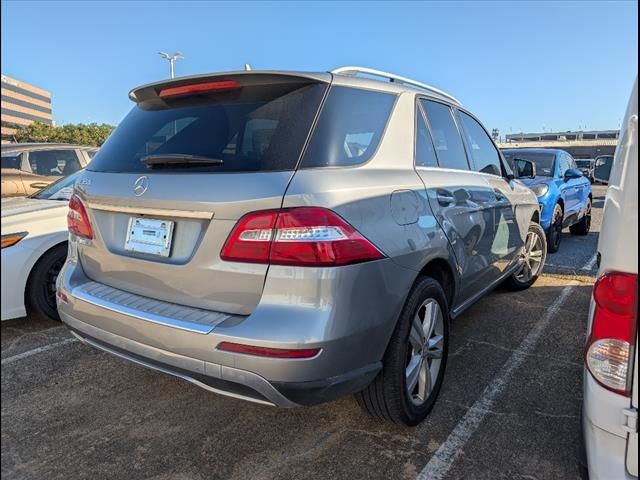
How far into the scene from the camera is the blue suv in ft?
21.5

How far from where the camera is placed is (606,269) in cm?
159

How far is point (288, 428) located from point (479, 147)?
268 cm

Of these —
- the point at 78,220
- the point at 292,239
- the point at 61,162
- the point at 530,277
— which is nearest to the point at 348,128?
the point at 292,239

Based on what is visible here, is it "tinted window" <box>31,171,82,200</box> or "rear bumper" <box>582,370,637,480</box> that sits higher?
"tinted window" <box>31,171,82,200</box>

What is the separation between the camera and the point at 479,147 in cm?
386

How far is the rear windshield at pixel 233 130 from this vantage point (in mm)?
2023

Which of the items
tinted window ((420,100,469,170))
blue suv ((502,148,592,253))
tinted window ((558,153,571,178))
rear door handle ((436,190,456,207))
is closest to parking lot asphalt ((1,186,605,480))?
rear door handle ((436,190,456,207))

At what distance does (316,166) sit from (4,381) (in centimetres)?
134

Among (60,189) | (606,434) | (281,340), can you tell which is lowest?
(606,434)

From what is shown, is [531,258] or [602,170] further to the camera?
[531,258]

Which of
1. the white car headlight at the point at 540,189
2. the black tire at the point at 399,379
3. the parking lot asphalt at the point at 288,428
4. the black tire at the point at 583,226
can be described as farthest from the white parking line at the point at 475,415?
the black tire at the point at 583,226

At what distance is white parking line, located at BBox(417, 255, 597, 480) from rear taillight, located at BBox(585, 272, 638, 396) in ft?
3.09

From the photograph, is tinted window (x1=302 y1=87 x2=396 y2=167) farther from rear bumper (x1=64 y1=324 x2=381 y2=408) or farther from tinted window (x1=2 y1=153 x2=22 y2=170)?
tinted window (x1=2 y1=153 x2=22 y2=170)

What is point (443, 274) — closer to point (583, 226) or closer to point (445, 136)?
point (445, 136)
